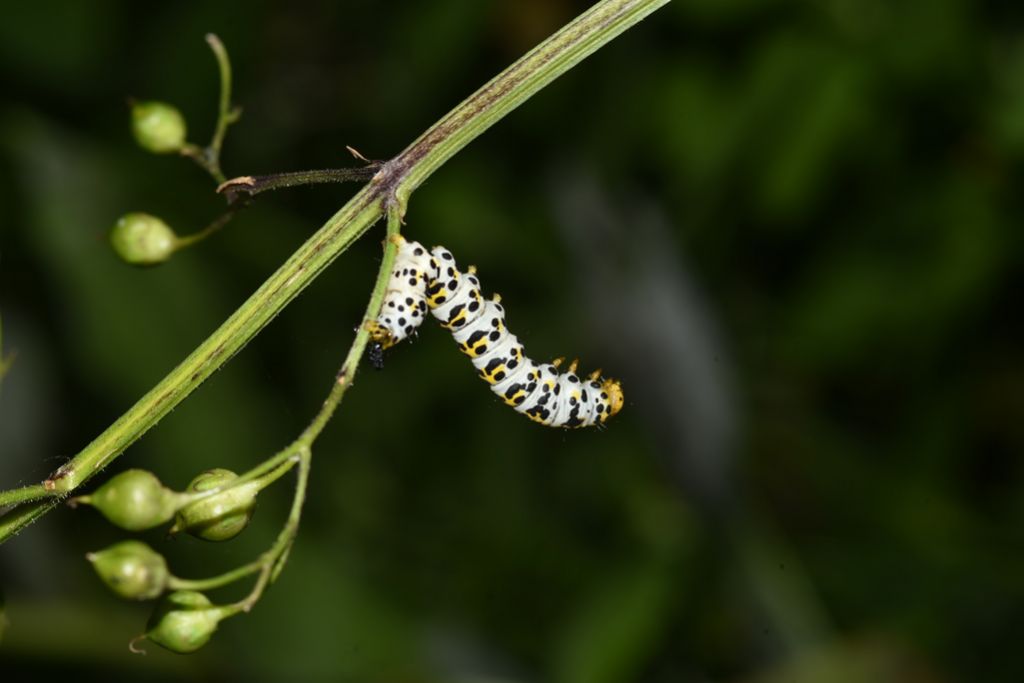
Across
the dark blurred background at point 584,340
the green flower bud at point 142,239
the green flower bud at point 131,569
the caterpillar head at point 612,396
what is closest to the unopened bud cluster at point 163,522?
the green flower bud at point 131,569

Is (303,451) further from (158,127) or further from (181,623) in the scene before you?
(158,127)

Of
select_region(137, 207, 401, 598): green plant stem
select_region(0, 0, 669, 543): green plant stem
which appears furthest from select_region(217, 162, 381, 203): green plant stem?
select_region(137, 207, 401, 598): green plant stem

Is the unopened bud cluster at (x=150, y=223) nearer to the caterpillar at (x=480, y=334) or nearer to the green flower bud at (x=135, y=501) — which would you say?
the caterpillar at (x=480, y=334)

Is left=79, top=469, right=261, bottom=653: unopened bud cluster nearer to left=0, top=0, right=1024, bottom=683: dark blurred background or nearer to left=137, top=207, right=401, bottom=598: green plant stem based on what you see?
left=137, top=207, right=401, bottom=598: green plant stem

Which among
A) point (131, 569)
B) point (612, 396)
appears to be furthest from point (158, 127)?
point (612, 396)

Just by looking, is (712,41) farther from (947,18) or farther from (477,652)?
(477,652)

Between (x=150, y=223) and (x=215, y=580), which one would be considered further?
(x=150, y=223)
